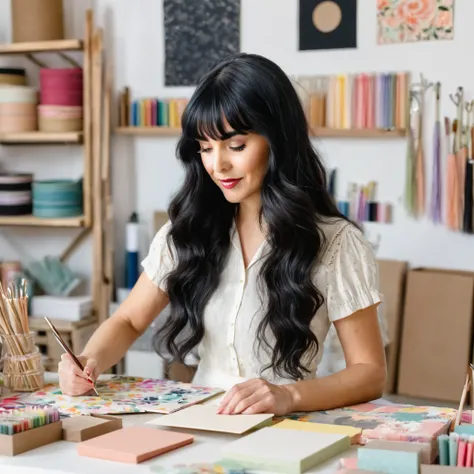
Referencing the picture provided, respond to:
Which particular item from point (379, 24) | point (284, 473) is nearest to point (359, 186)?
point (379, 24)

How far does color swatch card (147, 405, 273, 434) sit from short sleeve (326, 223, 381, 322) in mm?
468

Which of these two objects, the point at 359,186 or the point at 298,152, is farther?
the point at 359,186

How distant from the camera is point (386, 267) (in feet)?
12.8

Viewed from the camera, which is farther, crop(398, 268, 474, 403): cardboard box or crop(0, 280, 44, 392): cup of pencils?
crop(398, 268, 474, 403): cardboard box

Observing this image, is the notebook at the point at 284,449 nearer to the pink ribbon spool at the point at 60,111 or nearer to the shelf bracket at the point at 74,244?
the pink ribbon spool at the point at 60,111

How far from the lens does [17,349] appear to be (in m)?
2.13

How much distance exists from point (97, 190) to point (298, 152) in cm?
233

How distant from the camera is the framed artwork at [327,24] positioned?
398cm

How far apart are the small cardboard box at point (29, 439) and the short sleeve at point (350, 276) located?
757mm

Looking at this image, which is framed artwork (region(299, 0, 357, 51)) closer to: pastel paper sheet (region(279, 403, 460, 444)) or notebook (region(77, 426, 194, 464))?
pastel paper sheet (region(279, 403, 460, 444))

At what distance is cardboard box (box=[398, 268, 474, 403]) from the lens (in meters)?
3.74

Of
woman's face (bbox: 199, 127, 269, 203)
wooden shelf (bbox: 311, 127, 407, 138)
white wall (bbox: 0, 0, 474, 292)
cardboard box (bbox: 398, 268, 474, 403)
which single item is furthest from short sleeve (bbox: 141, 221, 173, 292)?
cardboard box (bbox: 398, 268, 474, 403)

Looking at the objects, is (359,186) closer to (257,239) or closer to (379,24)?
(379,24)

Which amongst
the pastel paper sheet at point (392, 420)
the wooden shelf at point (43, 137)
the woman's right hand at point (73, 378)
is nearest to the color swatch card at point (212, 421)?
the pastel paper sheet at point (392, 420)
